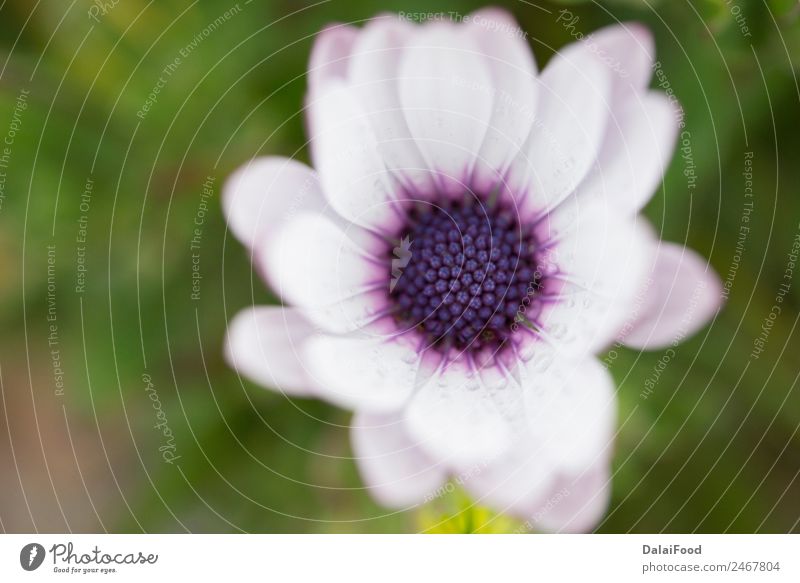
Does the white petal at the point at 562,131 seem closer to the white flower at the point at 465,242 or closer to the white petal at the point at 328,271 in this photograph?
the white flower at the point at 465,242

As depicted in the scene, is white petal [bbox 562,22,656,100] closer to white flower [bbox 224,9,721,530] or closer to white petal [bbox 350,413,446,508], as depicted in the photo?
white flower [bbox 224,9,721,530]

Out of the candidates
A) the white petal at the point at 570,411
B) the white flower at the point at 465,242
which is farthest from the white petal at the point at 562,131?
the white petal at the point at 570,411

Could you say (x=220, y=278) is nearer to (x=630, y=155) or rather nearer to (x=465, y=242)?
(x=465, y=242)

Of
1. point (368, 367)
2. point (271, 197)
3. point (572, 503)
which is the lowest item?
point (572, 503)
